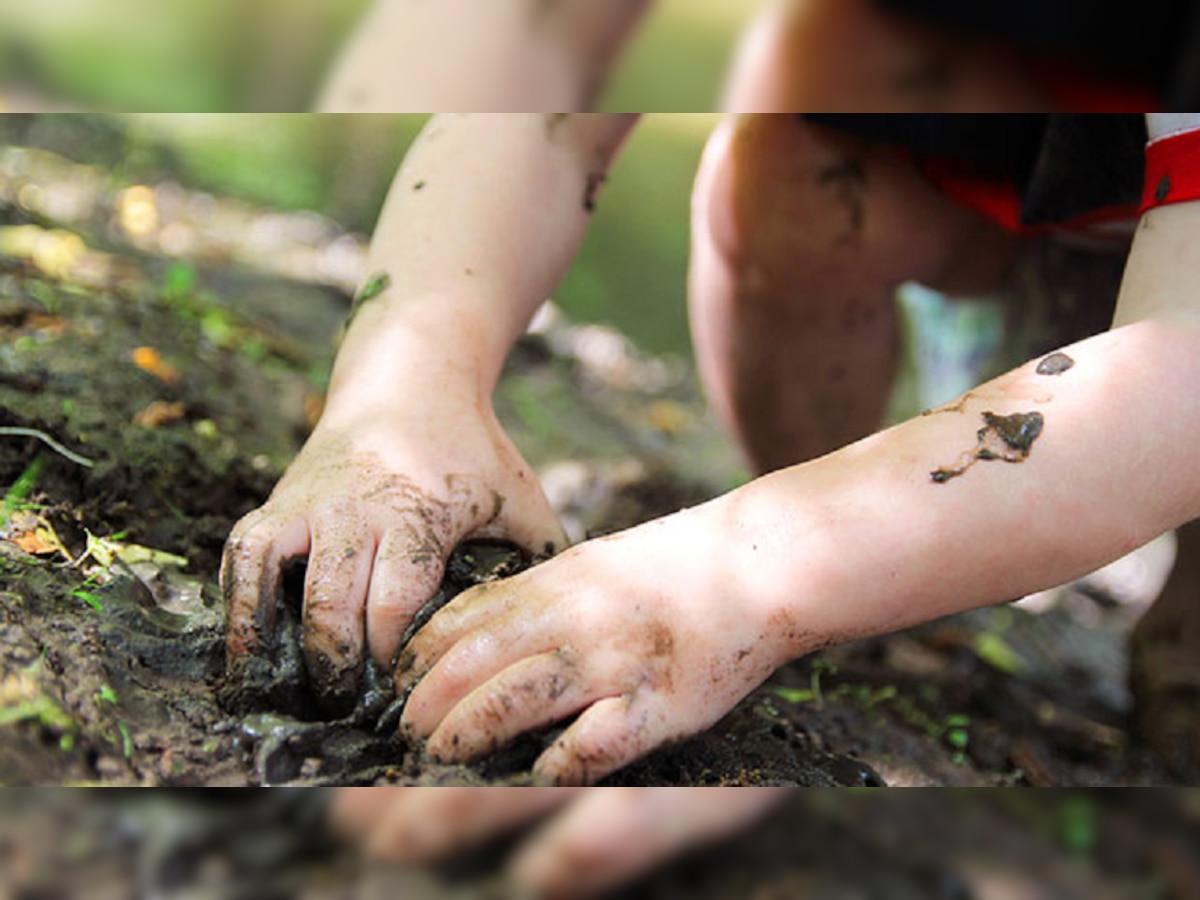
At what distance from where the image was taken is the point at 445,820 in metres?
0.39

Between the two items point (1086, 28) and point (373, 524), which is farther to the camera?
point (373, 524)

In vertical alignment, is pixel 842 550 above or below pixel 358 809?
below

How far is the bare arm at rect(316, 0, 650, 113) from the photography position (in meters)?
0.46

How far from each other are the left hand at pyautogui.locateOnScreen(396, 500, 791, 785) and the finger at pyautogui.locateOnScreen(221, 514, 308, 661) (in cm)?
12

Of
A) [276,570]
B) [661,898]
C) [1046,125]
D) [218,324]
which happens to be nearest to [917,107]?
[1046,125]

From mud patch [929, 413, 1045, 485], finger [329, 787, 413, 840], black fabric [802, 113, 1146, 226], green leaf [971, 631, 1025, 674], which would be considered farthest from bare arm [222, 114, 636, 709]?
green leaf [971, 631, 1025, 674]

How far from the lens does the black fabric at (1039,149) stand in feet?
2.42

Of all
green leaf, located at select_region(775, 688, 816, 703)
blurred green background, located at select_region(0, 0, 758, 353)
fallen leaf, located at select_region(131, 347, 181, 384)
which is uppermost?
blurred green background, located at select_region(0, 0, 758, 353)

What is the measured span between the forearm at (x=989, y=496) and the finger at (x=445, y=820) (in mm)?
462

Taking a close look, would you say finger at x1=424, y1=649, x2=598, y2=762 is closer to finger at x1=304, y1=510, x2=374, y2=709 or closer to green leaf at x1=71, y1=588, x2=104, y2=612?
finger at x1=304, y1=510, x2=374, y2=709

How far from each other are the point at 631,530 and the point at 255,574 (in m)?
0.30

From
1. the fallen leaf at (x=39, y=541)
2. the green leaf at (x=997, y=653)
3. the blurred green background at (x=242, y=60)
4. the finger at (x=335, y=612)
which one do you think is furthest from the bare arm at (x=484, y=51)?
the green leaf at (x=997, y=653)

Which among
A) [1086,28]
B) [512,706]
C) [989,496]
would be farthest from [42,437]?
[1086,28]

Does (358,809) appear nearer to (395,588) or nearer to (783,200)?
(395,588)
